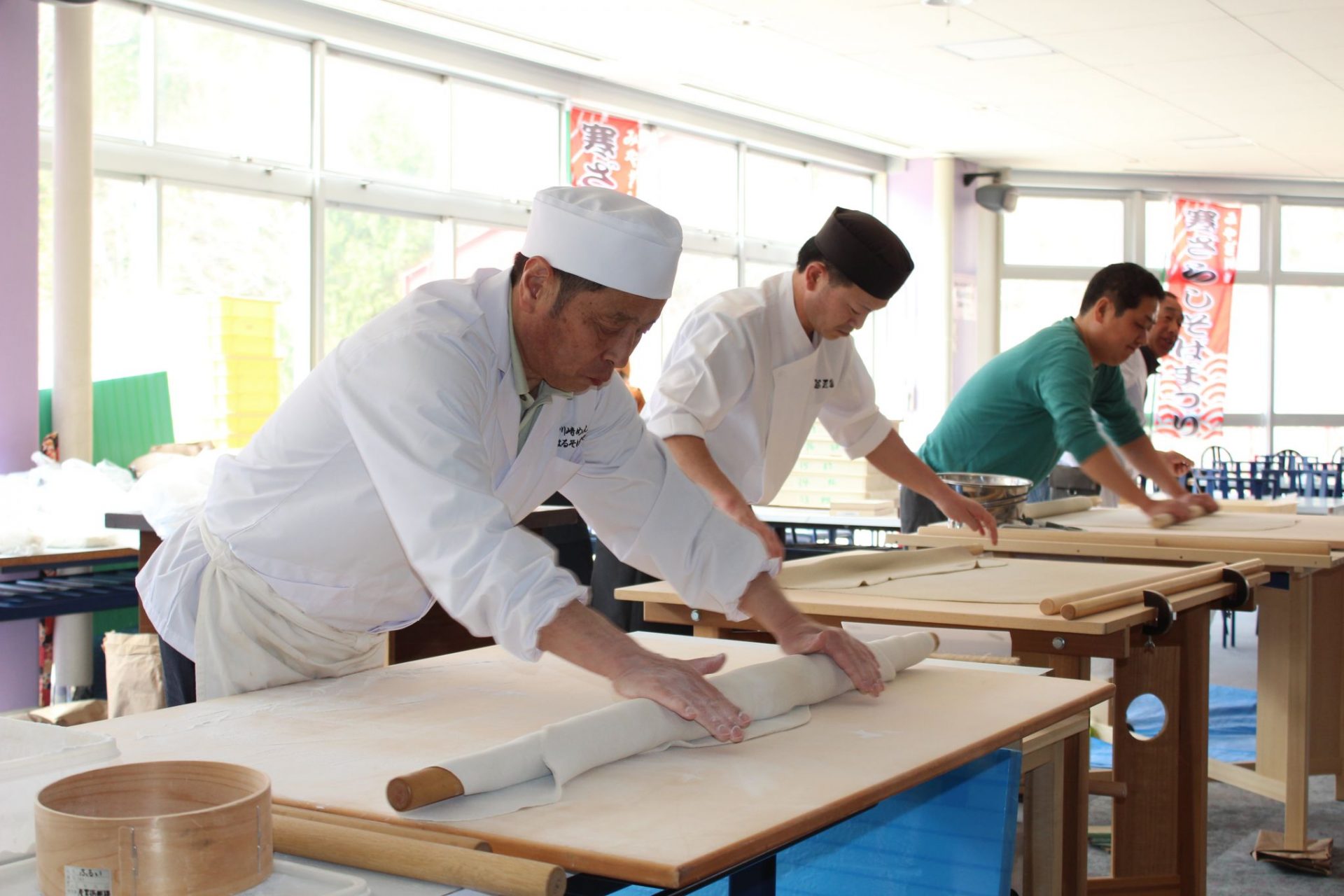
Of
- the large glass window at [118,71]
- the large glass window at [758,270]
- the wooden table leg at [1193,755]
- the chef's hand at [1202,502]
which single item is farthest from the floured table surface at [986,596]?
the large glass window at [758,270]

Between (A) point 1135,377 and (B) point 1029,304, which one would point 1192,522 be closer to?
(A) point 1135,377

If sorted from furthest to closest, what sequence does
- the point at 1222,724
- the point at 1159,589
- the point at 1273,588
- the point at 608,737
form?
the point at 1222,724 < the point at 1273,588 < the point at 1159,589 < the point at 608,737

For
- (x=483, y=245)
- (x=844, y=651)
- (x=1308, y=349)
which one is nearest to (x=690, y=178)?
(x=483, y=245)

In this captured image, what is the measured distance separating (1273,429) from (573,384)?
1151cm

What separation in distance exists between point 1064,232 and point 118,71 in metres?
8.28

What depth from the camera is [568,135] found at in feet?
26.5

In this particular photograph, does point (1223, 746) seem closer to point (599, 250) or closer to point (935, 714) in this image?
point (935, 714)

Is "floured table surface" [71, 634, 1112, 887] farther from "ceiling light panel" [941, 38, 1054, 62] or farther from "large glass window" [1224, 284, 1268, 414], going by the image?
"large glass window" [1224, 284, 1268, 414]

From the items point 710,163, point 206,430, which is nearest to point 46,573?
point 206,430

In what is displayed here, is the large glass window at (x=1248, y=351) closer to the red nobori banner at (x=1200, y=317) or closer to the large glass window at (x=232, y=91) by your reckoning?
the red nobori banner at (x=1200, y=317)

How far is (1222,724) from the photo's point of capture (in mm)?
4750

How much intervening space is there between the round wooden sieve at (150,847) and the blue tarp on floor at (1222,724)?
354cm

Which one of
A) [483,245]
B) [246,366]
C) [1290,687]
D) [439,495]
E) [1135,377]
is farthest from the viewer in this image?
[483,245]

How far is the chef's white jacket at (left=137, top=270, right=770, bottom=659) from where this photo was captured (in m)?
1.39
